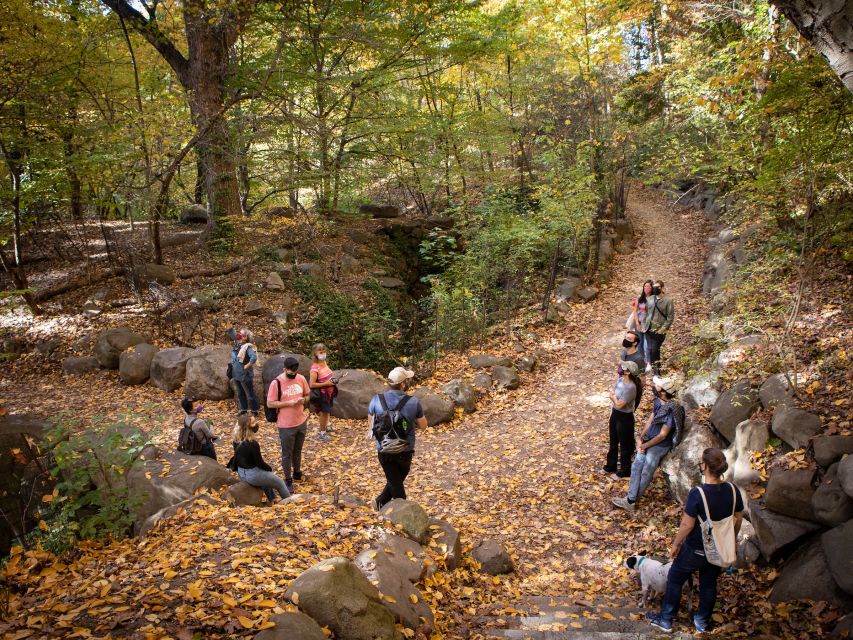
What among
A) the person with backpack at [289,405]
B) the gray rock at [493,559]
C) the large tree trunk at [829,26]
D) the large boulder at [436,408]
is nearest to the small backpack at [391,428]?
the gray rock at [493,559]

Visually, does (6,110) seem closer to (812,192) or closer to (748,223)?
(812,192)

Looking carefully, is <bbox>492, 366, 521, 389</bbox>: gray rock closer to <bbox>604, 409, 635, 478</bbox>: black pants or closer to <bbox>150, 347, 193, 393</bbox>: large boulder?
<bbox>604, 409, 635, 478</bbox>: black pants

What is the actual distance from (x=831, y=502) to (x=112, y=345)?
42.2ft

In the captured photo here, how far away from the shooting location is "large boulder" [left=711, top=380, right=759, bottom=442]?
5773mm

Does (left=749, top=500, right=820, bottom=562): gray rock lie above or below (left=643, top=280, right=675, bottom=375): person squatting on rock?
below

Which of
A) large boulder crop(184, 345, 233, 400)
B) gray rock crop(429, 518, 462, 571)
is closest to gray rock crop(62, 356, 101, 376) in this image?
large boulder crop(184, 345, 233, 400)

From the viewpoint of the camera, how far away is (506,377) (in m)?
10.8

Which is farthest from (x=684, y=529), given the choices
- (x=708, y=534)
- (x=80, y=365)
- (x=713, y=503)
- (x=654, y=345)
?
(x=80, y=365)

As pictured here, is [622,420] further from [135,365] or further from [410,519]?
[135,365]

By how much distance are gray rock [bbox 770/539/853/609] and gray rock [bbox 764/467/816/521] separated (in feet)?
0.88

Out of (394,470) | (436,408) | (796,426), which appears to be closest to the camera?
(796,426)

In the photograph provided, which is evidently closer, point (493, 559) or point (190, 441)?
point (493, 559)

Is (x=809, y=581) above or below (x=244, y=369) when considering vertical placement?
below

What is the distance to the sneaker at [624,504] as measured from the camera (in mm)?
6332
